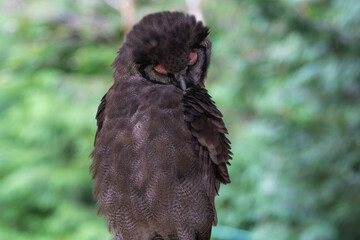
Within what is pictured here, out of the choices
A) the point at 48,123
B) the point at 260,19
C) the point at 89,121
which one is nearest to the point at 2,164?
the point at 48,123

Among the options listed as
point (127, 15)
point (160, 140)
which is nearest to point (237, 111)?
point (127, 15)

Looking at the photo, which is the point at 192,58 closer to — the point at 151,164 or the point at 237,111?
the point at 151,164

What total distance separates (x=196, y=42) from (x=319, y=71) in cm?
251

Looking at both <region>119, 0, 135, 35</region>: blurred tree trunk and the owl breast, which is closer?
the owl breast

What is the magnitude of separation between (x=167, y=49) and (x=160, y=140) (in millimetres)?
308

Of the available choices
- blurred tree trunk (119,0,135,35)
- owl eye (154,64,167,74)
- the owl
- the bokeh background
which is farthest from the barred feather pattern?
blurred tree trunk (119,0,135,35)

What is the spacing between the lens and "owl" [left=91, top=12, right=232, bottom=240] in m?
1.60

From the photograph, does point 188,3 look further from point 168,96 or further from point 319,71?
point 168,96

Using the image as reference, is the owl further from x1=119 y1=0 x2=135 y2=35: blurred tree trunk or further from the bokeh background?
x1=119 y1=0 x2=135 y2=35: blurred tree trunk

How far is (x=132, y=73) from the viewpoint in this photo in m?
1.71

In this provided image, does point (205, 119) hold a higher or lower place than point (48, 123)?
lower

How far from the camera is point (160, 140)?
1.60 meters

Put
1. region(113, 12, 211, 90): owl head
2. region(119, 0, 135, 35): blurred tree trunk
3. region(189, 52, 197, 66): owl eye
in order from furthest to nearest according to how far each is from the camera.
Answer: region(119, 0, 135, 35): blurred tree trunk
region(189, 52, 197, 66): owl eye
region(113, 12, 211, 90): owl head

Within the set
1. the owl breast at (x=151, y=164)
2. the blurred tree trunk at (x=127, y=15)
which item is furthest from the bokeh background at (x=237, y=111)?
the owl breast at (x=151, y=164)
